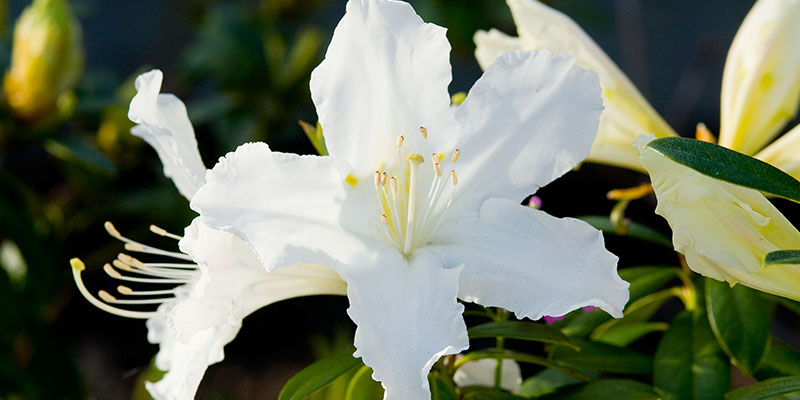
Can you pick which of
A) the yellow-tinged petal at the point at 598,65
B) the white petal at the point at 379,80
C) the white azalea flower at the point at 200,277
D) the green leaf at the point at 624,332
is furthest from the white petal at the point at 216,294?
the green leaf at the point at 624,332

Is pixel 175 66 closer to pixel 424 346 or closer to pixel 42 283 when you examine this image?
pixel 42 283

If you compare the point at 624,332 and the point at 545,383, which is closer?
the point at 545,383

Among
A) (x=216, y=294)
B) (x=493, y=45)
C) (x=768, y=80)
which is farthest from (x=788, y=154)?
(x=216, y=294)

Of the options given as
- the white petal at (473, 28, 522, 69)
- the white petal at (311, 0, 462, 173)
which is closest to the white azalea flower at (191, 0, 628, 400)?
the white petal at (311, 0, 462, 173)

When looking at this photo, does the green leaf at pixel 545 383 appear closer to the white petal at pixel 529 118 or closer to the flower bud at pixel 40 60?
the white petal at pixel 529 118

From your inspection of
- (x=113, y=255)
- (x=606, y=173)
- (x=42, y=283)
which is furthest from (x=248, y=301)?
(x=113, y=255)

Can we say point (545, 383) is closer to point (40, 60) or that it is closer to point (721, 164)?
point (721, 164)
